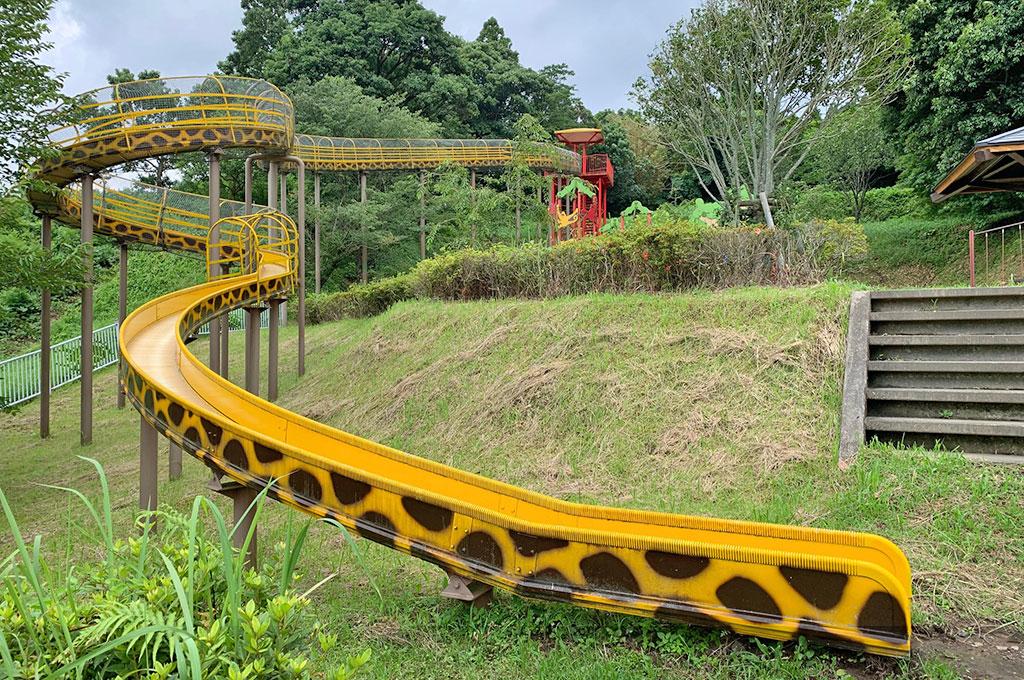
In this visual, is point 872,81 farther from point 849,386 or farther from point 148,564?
point 148,564

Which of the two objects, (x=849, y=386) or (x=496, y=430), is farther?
(x=496, y=430)

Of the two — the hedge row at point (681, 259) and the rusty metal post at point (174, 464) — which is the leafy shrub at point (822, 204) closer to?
the hedge row at point (681, 259)

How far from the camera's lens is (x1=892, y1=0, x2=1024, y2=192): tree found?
15.3 m

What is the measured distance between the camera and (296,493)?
4.06 meters

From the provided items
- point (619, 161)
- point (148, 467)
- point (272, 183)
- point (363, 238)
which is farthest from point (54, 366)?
point (619, 161)

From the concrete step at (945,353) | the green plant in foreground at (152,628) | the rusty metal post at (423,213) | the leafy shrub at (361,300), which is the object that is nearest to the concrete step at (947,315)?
the concrete step at (945,353)

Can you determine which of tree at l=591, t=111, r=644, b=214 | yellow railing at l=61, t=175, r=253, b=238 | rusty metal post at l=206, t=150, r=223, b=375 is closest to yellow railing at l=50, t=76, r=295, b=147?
rusty metal post at l=206, t=150, r=223, b=375

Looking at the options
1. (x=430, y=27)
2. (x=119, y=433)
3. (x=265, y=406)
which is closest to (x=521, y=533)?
(x=265, y=406)

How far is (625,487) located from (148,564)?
4.43 meters

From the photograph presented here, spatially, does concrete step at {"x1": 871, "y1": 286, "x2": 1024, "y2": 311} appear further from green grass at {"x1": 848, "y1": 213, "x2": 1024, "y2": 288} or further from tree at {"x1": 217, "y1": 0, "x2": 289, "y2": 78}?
tree at {"x1": 217, "y1": 0, "x2": 289, "y2": 78}

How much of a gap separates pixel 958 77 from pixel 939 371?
548 inches

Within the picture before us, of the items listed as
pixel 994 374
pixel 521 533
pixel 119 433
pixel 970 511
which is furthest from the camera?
pixel 119 433

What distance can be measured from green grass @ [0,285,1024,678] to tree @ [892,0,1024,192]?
12.2 meters

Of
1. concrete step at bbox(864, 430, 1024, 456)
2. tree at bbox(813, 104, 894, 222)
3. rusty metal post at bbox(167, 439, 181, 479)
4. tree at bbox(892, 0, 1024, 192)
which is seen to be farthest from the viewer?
tree at bbox(813, 104, 894, 222)
